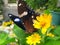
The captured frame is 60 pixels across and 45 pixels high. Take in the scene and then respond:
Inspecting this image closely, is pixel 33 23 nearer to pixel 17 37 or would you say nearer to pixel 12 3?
pixel 17 37

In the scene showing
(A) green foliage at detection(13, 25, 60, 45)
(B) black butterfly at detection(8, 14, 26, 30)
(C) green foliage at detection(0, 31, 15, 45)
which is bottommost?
(C) green foliage at detection(0, 31, 15, 45)

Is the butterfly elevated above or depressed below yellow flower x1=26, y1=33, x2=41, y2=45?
above

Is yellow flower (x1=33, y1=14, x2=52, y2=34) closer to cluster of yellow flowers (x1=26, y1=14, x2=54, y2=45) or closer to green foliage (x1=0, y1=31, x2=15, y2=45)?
cluster of yellow flowers (x1=26, y1=14, x2=54, y2=45)

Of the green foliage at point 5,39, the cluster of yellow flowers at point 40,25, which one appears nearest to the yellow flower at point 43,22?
the cluster of yellow flowers at point 40,25

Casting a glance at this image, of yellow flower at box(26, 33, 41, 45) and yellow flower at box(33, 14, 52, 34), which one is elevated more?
yellow flower at box(33, 14, 52, 34)

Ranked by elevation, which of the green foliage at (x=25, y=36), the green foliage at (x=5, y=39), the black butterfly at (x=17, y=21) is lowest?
the green foliage at (x=5, y=39)

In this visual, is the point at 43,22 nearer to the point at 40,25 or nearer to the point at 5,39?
the point at 40,25

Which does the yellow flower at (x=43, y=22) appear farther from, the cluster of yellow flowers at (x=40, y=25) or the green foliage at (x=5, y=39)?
the green foliage at (x=5, y=39)

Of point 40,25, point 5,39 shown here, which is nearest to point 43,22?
point 40,25

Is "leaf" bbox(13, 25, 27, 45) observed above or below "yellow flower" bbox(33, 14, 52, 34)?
below

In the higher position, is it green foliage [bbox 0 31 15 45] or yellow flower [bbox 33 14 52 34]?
yellow flower [bbox 33 14 52 34]

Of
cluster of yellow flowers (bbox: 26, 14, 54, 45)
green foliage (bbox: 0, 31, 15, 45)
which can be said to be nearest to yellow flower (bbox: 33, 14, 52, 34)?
cluster of yellow flowers (bbox: 26, 14, 54, 45)
